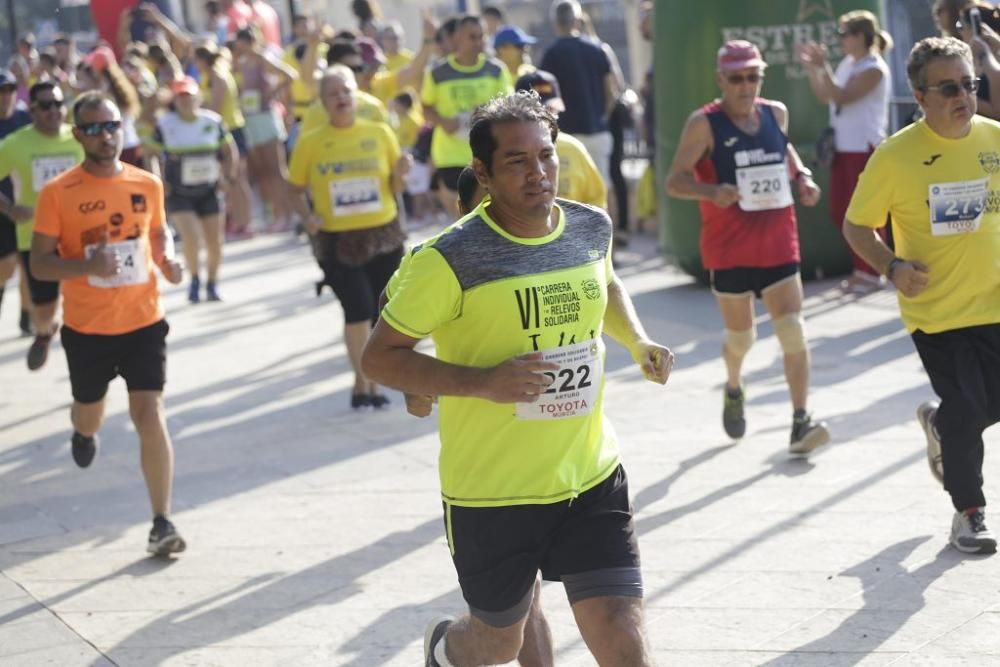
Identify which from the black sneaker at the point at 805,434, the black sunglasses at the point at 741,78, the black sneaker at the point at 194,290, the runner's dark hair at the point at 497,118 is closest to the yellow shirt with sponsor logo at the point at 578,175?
the black sunglasses at the point at 741,78

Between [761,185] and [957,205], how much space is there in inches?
73.6

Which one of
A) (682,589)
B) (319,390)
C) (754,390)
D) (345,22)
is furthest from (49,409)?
(345,22)

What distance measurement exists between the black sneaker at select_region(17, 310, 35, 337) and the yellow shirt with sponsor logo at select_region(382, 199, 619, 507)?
898 cm

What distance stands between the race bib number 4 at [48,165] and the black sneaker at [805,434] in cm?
465

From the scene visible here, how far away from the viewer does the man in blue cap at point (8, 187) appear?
11.0 m

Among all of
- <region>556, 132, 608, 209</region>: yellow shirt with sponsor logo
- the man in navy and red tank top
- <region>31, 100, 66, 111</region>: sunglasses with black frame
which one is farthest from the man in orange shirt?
<region>31, 100, 66, 111</region>: sunglasses with black frame

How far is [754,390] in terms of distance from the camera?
890 centimetres

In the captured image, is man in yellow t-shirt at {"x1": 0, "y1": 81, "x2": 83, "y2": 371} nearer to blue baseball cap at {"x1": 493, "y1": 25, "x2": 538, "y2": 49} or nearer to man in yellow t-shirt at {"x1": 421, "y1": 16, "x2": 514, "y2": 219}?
man in yellow t-shirt at {"x1": 421, "y1": 16, "x2": 514, "y2": 219}

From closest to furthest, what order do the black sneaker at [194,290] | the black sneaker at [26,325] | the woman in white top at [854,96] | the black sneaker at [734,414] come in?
1. the black sneaker at [734,414]
2. the woman in white top at [854,96]
3. the black sneaker at [26,325]
4. the black sneaker at [194,290]

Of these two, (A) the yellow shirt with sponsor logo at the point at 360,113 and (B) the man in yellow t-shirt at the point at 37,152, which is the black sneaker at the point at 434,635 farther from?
(B) the man in yellow t-shirt at the point at 37,152

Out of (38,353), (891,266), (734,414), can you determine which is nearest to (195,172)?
(38,353)

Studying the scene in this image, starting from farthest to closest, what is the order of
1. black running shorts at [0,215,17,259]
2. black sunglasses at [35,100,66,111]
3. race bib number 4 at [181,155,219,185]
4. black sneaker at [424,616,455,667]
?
race bib number 4 at [181,155,219,185] < black running shorts at [0,215,17,259] < black sunglasses at [35,100,66,111] < black sneaker at [424,616,455,667]

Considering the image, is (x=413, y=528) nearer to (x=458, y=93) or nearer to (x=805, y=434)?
(x=805, y=434)

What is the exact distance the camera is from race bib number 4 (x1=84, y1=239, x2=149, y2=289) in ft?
22.5
